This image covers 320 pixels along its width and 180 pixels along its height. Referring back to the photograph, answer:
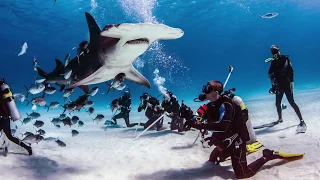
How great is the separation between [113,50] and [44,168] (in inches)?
106

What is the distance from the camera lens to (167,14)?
133 feet

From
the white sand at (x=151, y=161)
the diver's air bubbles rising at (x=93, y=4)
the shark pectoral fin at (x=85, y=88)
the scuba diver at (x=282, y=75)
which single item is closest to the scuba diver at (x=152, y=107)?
the white sand at (x=151, y=161)

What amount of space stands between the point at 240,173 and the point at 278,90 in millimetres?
4153

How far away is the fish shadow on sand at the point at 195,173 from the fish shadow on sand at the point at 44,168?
1411 millimetres

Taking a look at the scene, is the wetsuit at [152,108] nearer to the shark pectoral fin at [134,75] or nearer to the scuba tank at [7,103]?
the shark pectoral fin at [134,75]

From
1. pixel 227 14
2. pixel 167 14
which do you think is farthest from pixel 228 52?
pixel 167 14

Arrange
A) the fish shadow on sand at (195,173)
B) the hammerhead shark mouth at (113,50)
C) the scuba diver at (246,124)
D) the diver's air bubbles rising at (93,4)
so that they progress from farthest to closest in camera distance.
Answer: the diver's air bubbles rising at (93,4) → the fish shadow on sand at (195,173) → the scuba diver at (246,124) → the hammerhead shark mouth at (113,50)

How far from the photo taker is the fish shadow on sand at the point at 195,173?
447 cm

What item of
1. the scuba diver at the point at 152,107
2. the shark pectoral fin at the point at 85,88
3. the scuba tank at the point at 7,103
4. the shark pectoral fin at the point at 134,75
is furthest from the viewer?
the scuba diver at the point at 152,107

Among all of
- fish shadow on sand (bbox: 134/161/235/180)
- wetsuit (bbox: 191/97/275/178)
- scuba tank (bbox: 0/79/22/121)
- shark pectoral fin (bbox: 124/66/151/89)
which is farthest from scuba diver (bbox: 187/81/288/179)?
scuba tank (bbox: 0/79/22/121)

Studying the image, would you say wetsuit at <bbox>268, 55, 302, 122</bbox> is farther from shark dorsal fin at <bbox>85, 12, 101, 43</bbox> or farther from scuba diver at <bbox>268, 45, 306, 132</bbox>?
shark dorsal fin at <bbox>85, 12, 101, 43</bbox>

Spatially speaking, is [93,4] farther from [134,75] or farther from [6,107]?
[6,107]

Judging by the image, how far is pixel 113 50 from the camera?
4.82m

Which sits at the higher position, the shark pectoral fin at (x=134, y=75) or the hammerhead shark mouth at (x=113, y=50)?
the hammerhead shark mouth at (x=113, y=50)
